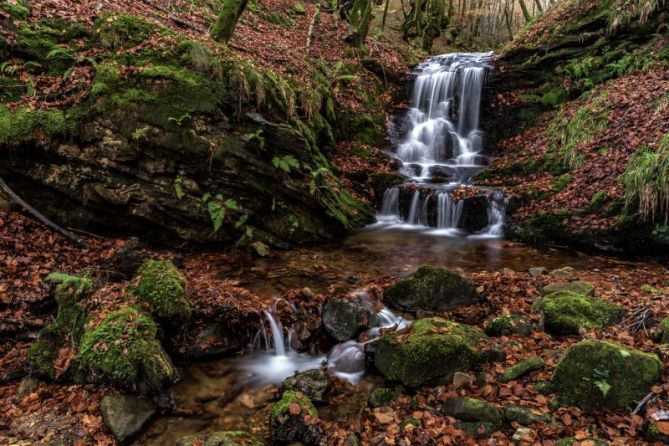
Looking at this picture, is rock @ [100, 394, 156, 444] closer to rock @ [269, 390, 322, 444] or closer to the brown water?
the brown water

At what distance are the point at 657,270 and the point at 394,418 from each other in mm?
6335

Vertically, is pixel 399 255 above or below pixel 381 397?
above

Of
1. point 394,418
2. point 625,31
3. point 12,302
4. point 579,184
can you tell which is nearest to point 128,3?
point 12,302

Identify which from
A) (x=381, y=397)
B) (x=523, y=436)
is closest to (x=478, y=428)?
(x=523, y=436)

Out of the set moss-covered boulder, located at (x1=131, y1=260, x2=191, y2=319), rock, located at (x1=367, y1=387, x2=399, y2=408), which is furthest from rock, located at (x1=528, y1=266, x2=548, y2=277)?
moss-covered boulder, located at (x1=131, y1=260, x2=191, y2=319)

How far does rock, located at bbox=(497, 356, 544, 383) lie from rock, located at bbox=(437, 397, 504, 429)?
511 millimetres

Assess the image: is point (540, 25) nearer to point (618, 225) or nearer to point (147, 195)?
point (618, 225)

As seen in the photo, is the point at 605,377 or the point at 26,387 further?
the point at 26,387

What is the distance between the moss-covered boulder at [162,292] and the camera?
463 cm

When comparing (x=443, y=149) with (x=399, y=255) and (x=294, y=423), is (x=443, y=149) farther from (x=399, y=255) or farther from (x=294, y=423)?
(x=294, y=423)

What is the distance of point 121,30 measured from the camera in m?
7.86

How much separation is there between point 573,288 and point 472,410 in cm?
307

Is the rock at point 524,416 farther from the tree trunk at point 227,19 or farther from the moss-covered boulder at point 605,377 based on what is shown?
the tree trunk at point 227,19

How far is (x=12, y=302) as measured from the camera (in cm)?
482
